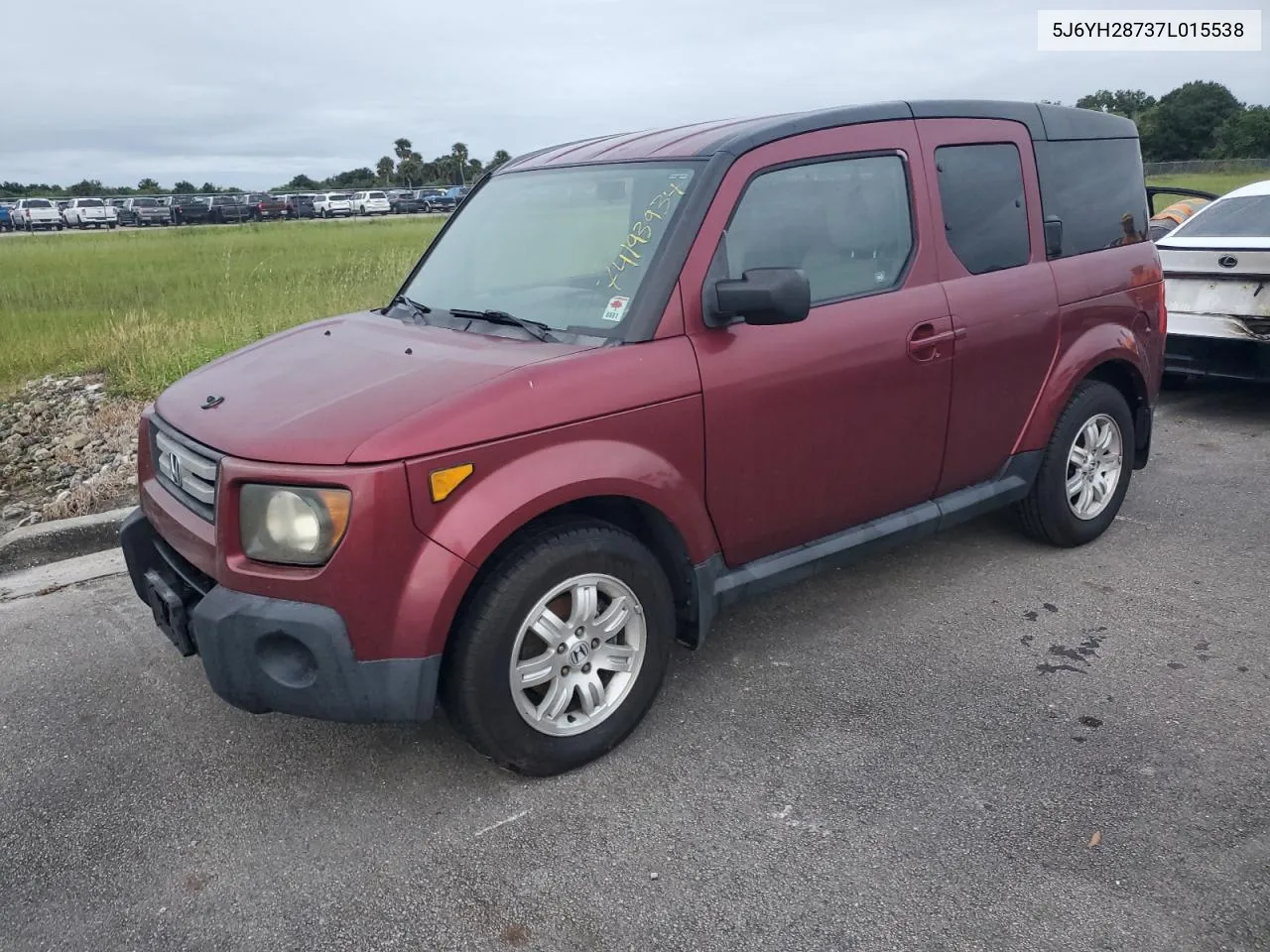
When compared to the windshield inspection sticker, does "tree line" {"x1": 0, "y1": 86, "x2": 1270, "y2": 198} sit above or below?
above

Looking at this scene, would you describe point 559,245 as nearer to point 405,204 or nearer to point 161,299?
point 161,299

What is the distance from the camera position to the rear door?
3.95 m

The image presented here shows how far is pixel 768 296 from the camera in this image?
3.06 meters

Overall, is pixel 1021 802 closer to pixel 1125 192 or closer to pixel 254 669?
pixel 254 669

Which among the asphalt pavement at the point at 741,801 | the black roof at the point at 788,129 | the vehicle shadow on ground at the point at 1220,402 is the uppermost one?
the black roof at the point at 788,129

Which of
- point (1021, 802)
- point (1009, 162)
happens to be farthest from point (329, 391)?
point (1009, 162)

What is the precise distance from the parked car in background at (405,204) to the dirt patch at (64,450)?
47.6 meters

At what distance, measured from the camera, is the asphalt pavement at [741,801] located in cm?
251

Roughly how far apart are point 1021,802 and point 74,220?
174 ft

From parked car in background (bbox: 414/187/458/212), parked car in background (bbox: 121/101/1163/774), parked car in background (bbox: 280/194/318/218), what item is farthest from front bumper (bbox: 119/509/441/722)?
parked car in background (bbox: 280/194/318/218)

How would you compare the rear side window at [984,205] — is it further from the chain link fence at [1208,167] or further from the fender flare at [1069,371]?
the chain link fence at [1208,167]

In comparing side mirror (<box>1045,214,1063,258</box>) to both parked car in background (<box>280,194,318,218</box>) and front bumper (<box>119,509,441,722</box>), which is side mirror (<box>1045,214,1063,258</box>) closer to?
front bumper (<box>119,509,441,722</box>)

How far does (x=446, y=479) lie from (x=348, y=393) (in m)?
0.48

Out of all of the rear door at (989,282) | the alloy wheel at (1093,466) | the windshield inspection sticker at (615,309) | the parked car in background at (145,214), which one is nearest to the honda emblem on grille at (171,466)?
the windshield inspection sticker at (615,309)
